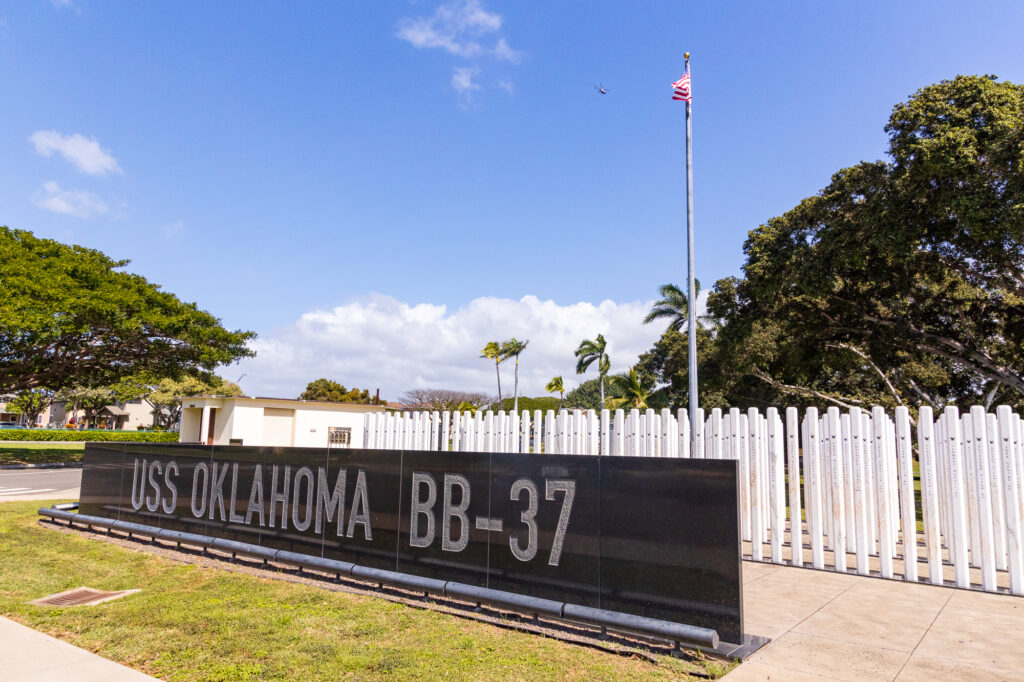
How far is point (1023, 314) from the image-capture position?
63.7ft

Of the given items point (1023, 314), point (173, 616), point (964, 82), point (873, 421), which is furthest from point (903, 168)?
point (173, 616)

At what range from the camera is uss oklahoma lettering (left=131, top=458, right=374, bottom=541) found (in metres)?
7.76

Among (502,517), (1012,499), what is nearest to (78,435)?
(502,517)

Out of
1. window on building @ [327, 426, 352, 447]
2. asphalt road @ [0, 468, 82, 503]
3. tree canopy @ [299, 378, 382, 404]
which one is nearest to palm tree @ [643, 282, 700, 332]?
window on building @ [327, 426, 352, 447]

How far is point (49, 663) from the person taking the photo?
15.7 ft

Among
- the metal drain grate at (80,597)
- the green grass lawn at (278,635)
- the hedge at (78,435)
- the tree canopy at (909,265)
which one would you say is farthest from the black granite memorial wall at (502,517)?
the hedge at (78,435)

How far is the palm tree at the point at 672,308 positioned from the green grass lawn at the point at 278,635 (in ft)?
112

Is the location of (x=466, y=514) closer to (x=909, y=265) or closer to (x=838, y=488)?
(x=838, y=488)

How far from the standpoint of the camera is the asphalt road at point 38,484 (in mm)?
16570

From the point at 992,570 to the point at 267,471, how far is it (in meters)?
8.79

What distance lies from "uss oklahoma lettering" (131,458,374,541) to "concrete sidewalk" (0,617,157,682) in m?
3.00

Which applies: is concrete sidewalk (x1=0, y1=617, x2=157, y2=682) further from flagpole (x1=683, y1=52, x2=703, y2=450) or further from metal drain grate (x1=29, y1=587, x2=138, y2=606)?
flagpole (x1=683, y1=52, x2=703, y2=450)

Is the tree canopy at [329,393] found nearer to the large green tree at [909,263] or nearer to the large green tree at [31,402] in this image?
the large green tree at [31,402]

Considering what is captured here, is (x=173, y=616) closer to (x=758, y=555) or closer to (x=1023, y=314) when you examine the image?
(x=758, y=555)
